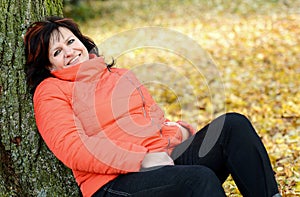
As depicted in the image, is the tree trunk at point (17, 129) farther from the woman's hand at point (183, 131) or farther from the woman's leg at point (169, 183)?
the woman's hand at point (183, 131)

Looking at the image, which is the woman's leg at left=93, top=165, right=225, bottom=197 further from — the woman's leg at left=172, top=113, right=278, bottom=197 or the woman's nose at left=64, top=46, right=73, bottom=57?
the woman's nose at left=64, top=46, right=73, bottom=57

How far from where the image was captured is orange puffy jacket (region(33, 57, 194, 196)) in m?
2.35

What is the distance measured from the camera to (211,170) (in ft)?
7.36

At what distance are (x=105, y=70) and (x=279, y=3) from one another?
851 cm

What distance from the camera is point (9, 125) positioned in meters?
2.67

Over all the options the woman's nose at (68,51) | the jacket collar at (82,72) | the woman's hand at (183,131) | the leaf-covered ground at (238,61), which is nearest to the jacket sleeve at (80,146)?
the jacket collar at (82,72)

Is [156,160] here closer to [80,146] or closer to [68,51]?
[80,146]

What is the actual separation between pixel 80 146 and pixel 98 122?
0.76 ft

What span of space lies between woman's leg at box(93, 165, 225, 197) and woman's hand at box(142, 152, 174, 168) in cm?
7

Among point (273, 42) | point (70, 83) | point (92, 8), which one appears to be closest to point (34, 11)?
point (70, 83)

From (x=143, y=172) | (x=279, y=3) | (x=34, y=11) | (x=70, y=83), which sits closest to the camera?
(x=143, y=172)

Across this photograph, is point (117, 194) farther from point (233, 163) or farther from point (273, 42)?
point (273, 42)

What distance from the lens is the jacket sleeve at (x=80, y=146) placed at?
2332 millimetres

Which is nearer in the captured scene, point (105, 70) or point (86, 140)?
point (86, 140)
